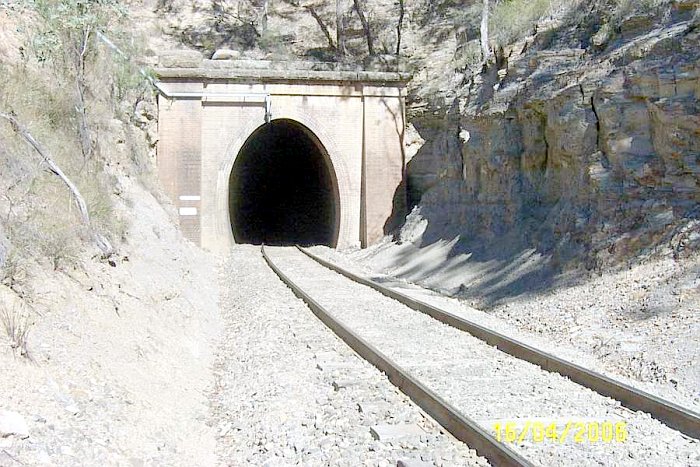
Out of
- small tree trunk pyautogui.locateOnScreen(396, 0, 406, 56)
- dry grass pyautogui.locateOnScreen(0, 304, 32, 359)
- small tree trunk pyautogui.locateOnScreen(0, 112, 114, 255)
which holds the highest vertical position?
small tree trunk pyautogui.locateOnScreen(396, 0, 406, 56)

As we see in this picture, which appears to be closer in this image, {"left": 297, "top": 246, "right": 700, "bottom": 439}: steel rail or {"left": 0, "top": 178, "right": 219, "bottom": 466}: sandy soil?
{"left": 0, "top": 178, "right": 219, "bottom": 466}: sandy soil

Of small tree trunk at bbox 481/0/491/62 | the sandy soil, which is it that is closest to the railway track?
the sandy soil

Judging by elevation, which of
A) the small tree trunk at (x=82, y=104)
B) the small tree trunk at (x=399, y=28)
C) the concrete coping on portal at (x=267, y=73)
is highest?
the small tree trunk at (x=399, y=28)

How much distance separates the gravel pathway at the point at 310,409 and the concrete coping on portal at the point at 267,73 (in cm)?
1389

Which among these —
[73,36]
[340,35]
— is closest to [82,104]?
[73,36]

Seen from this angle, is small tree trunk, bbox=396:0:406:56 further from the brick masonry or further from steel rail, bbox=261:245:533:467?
steel rail, bbox=261:245:533:467

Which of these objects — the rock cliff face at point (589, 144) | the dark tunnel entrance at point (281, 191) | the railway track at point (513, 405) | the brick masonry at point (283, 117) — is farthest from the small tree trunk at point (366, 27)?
the railway track at point (513, 405)

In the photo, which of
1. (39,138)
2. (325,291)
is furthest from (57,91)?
(325,291)

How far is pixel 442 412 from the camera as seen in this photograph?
547cm

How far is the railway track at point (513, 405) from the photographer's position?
4.82 metres

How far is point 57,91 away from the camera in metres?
12.5

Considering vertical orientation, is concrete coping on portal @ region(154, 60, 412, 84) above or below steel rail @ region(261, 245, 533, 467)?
above

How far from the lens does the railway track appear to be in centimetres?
482
